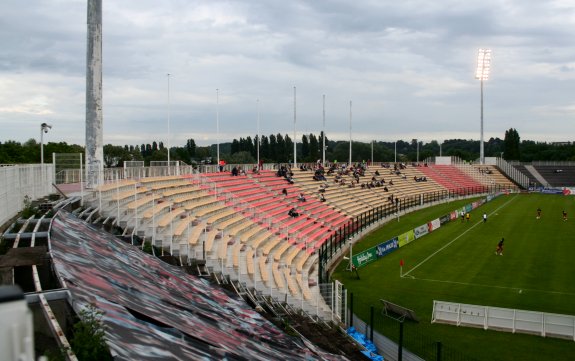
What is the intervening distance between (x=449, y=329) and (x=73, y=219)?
14471 millimetres

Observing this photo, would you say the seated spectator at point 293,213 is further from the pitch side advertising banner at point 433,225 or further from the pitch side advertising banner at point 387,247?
the pitch side advertising banner at point 433,225

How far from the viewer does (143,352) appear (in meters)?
8.40

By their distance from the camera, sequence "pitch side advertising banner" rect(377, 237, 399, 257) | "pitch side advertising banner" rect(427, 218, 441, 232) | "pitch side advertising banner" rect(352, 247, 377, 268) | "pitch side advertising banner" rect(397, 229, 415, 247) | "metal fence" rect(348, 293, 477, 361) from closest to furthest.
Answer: "metal fence" rect(348, 293, 477, 361), "pitch side advertising banner" rect(352, 247, 377, 268), "pitch side advertising banner" rect(377, 237, 399, 257), "pitch side advertising banner" rect(397, 229, 415, 247), "pitch side advertising banner" rect(427, 218, 441, 232)

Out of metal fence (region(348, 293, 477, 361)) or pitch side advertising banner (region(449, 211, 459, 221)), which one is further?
pitch side advertising banner (region(449, 211, 459, 221))

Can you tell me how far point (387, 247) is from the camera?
119 feet

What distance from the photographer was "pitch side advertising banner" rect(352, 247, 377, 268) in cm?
3167

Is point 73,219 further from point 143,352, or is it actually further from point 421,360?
point 421,360

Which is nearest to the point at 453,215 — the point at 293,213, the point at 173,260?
the point at 293,213

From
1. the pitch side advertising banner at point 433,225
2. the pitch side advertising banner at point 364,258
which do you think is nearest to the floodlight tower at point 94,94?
the pitch side advertising banner at point 364,258

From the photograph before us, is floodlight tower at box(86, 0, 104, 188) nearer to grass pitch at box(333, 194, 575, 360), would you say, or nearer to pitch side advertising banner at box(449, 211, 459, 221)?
grass pitch at box(333, 194, 575, 360)

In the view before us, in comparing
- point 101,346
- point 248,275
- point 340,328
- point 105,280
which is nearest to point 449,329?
point 340,328

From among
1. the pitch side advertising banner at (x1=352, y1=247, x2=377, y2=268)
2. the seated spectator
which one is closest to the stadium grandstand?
the seated spectator

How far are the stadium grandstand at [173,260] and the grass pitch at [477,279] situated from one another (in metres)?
2.71

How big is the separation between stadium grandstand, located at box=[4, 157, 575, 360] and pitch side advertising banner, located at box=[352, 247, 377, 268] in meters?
1.61
